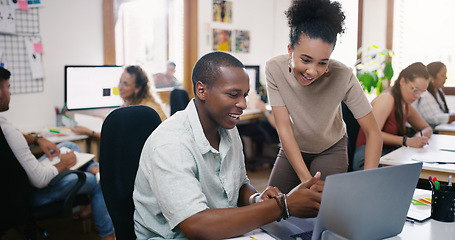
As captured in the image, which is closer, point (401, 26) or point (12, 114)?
point (12, 114)

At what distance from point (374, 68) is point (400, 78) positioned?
7.23 feet

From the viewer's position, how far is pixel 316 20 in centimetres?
158

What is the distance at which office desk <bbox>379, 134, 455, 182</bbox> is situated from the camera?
2.07 meters

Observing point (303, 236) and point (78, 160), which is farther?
point (78, 160)

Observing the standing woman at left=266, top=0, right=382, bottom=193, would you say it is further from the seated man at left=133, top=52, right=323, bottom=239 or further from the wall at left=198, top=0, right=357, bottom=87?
the wall at left=198, top=0, right=357, bottom=87

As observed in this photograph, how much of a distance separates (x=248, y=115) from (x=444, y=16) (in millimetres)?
2560

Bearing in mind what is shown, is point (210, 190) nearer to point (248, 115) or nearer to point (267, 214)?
point (267, 214)

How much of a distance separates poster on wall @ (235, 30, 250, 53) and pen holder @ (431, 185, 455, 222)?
3.94 meters

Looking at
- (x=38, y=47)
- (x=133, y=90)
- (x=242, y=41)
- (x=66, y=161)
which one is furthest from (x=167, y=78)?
(x=66, y=161)

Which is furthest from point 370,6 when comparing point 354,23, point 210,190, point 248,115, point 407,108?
point 210,190

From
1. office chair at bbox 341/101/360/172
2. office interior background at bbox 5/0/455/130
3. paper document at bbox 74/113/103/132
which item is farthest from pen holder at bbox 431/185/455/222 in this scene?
paper document at bbox 74/113/103/132

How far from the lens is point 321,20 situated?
157 centimetres

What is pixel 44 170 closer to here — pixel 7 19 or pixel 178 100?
pixel 178 100

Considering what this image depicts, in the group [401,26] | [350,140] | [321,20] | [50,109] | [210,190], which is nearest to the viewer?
[210,190]
